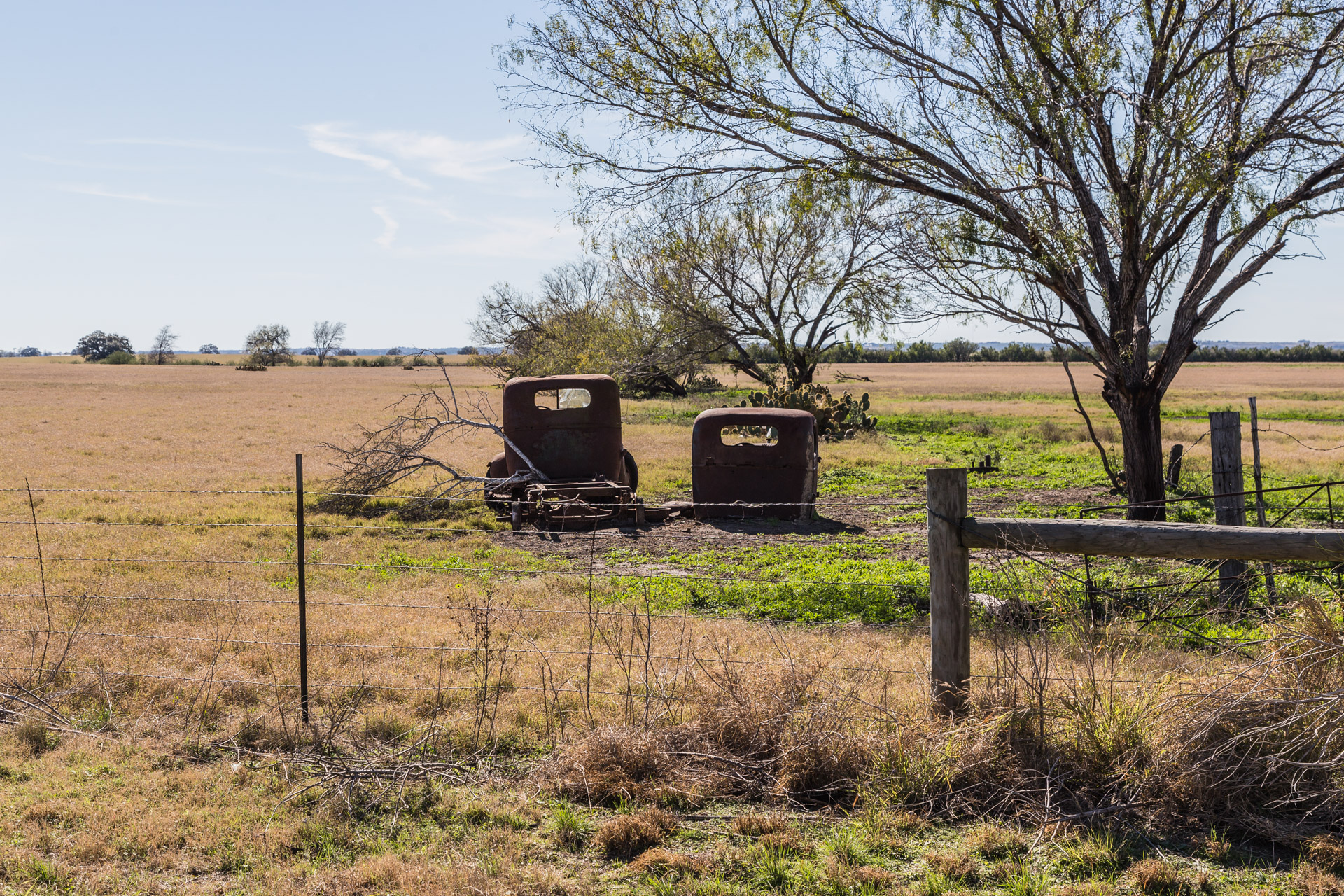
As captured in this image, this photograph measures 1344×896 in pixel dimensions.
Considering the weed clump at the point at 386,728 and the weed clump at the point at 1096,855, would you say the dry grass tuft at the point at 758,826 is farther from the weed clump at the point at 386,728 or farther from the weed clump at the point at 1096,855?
the weed clump at the point at 386,728

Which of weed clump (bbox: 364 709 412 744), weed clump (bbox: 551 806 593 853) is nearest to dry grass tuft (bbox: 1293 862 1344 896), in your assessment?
weed clump (bbox: 551 806 593 853)

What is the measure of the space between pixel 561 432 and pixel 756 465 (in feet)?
9.73

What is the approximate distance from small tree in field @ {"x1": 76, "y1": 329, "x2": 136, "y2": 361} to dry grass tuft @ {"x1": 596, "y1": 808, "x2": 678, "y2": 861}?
14077cm

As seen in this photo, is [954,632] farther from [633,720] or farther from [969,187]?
[969,187]

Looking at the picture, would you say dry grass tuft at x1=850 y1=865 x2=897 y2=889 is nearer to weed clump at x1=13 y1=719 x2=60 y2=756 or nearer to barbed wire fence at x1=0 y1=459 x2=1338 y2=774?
barbed wire fence at x1=0 y1=459 x2=1338 y2=774

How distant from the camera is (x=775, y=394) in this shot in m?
28.4

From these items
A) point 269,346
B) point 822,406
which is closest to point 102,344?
point 269,346

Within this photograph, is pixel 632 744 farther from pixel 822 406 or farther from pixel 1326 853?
pixel 822 406

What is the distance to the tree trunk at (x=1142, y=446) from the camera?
11.1m

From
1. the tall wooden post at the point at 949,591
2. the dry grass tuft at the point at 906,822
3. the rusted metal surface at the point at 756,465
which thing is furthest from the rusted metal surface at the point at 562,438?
the dry grass tuft at the point at 906,822

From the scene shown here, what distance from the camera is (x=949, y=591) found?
173 inches

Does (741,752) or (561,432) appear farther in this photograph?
(561,432)

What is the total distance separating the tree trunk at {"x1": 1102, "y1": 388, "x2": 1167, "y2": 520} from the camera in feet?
36.5

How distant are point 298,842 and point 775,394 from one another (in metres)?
25.1
